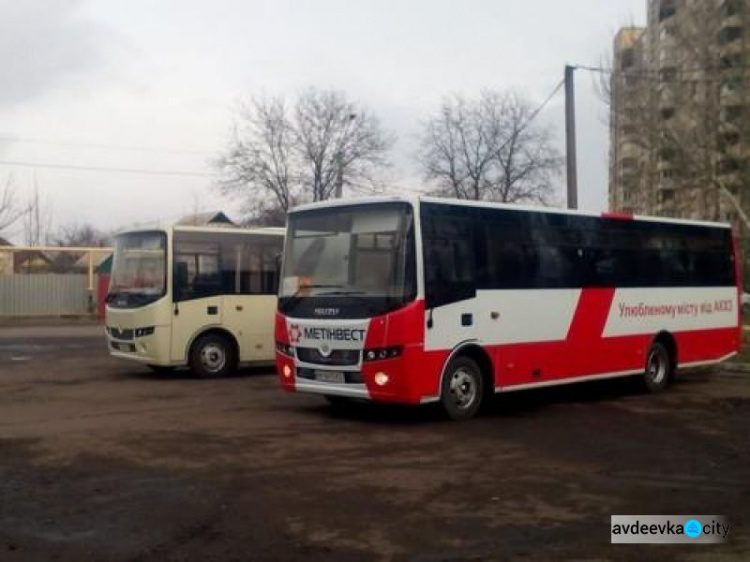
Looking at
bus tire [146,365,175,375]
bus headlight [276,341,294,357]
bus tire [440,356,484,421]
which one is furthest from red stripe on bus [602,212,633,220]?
bus tire [146,365,175,375]

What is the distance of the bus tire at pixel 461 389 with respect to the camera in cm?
1092

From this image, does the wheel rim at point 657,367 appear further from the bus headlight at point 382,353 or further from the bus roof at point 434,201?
the bus headlight at point 382,353

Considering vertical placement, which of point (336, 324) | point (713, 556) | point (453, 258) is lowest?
point (713, 556)

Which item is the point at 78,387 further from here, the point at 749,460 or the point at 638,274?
the point at 749,460

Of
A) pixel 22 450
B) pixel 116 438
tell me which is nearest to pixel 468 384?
pixel 116 438

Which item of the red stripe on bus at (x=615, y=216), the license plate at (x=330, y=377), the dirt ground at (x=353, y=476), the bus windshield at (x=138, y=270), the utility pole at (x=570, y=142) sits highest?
the utility pole at (x=570, y=142)

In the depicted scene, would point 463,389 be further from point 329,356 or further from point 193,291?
point 193,291

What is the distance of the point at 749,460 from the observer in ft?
28.9

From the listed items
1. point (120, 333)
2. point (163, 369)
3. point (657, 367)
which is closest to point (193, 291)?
point (120, 333)

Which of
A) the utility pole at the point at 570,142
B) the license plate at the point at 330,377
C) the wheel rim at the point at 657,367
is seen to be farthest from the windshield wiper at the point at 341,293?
the utility pole at the point at 570,142

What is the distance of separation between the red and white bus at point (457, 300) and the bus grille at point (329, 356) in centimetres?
2

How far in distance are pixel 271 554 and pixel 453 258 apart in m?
5.91

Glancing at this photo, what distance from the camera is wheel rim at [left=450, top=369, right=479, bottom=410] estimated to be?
36.3 feet

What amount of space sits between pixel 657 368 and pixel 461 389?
498 cm
